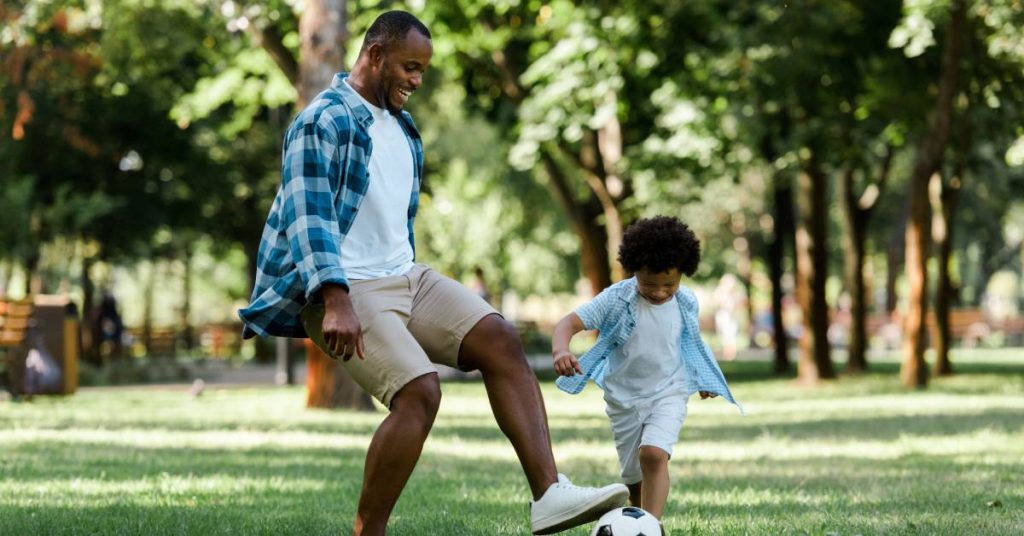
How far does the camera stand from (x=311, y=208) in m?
5.27

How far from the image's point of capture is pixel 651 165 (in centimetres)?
2164

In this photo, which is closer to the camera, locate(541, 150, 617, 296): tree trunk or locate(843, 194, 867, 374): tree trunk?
locate(843, 194, 867, 374): tree trunk

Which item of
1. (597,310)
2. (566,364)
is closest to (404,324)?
(566,364)

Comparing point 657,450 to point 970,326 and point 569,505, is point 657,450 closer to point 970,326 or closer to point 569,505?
point 569,505

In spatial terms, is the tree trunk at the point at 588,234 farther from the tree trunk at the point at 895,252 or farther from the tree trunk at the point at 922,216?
the tree trunk at the point at 895,252

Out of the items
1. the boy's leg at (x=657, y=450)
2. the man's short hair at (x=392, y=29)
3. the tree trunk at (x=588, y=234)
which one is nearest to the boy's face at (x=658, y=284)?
the boy's leg at (x=657, y=450)

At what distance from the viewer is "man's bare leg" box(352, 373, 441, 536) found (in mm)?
A: 5316

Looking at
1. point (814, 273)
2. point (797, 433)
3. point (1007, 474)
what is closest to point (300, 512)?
point (1007, 474)

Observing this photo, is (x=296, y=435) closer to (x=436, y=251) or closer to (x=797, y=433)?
(x=797, y=433)

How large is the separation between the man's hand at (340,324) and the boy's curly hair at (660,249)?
1491 millimetres

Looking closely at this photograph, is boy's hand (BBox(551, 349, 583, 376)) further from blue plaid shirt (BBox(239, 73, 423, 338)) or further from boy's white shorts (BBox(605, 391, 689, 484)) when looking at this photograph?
blue plaid shirt (BBox(239, 73, 423, 338))

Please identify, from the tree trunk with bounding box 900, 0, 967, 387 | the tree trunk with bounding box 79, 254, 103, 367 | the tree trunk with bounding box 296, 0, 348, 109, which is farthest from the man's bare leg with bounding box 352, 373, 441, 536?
the tree trunk with bounding box 79, 254, 103, 367

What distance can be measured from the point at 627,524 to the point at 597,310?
45.5 inches

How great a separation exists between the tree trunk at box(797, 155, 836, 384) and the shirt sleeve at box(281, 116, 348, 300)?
1916 cm
